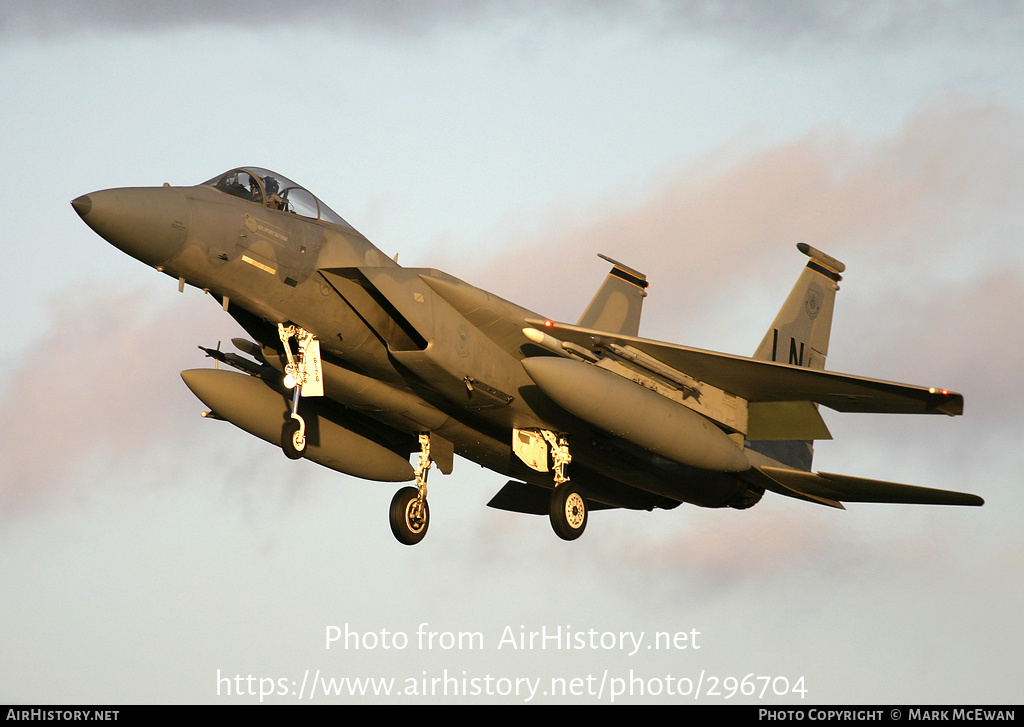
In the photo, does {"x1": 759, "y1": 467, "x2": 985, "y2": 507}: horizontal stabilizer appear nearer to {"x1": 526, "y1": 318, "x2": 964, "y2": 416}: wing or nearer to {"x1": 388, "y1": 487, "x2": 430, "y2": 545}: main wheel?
{"x1": 526, "y1": 318, "x2": 964, "y2": 416}: wing

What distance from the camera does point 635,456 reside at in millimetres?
17781

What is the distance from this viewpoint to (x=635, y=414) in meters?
16.3

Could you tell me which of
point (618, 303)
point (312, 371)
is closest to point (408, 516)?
point (312, 371)

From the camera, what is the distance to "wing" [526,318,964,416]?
1578 cm

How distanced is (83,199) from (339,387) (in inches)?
162

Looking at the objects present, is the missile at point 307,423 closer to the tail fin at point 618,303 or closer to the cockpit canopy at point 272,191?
the cockpit canopy at point 272,191

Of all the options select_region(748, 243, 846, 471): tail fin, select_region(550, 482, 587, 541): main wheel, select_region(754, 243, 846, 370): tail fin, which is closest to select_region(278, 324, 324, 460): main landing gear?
select_region(550, 482, 587, 541): main wheel

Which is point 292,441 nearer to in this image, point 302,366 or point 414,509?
point 302,366

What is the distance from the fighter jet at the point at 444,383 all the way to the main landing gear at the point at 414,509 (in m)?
0.03

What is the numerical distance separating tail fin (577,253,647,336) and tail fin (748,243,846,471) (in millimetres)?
2315

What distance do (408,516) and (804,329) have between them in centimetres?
755
